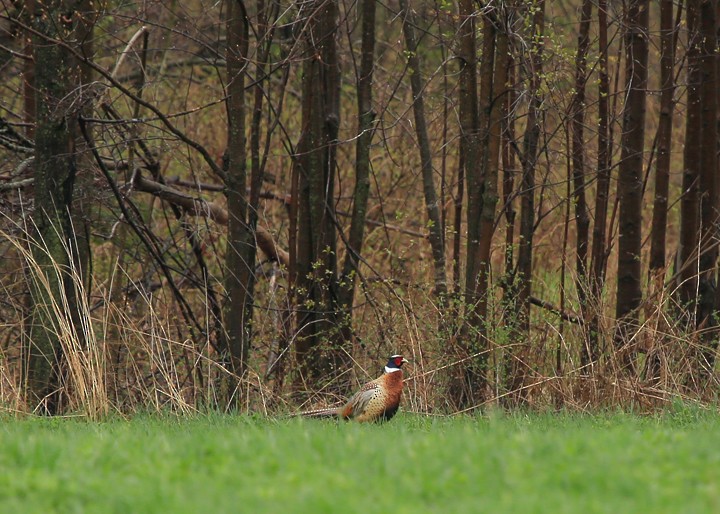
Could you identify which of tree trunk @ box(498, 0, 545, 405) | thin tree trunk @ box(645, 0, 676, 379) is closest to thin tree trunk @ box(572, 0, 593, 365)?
tree trunk @ box(498, 0, 545, 405)

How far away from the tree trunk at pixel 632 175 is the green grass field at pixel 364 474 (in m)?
5.64

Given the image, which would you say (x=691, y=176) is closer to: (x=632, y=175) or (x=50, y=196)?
(x=632, y=175)

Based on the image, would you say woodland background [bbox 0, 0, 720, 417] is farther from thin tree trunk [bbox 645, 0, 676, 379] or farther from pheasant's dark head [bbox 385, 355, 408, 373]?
pheasant's dark head [bbox 385, 355, 408, 373]

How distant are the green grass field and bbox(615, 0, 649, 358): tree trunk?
5640 mm

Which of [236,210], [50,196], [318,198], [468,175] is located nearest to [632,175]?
[468,175]

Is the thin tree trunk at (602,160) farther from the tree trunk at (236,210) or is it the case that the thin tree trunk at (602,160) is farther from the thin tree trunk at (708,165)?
the tree trunk at (236,210)

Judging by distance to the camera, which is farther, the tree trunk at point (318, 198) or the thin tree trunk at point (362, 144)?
the thin tree trunk at point (362, 144)

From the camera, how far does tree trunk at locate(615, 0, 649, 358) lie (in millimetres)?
12453

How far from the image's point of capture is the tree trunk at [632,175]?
12.5 m

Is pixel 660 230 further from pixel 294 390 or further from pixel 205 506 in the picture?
pixel 205 506

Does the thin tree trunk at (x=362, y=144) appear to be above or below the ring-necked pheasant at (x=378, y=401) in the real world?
above

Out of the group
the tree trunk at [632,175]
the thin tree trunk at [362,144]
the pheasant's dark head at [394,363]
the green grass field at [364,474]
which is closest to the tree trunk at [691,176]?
the tree trunk at [632,175]

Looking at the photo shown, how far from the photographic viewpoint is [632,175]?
12531mm

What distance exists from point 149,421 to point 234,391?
1496 mm
